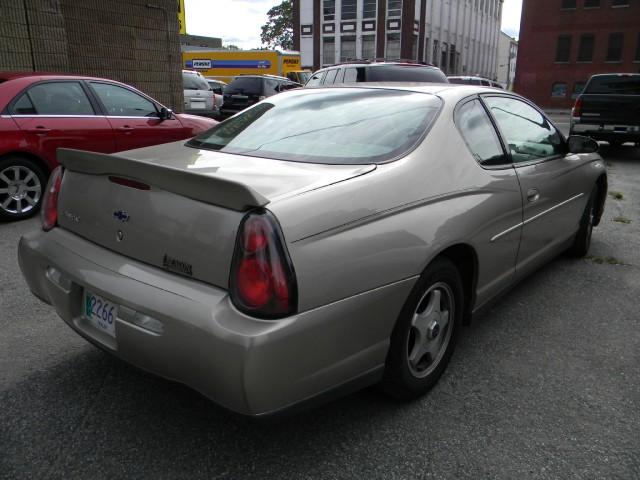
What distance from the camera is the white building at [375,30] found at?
176 feet

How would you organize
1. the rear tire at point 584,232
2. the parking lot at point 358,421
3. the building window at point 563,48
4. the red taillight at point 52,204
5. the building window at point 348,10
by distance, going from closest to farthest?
the parking lot at point 358,421
the red taillight at point 52,204
the rear tire at point 584,232
the building window at point 563,48
the building window at point 348,10

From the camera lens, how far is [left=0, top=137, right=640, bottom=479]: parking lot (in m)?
2.23

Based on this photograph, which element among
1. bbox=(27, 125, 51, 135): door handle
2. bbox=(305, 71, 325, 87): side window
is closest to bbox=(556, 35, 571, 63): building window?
bbox=(305, 71, 325, 87): side window

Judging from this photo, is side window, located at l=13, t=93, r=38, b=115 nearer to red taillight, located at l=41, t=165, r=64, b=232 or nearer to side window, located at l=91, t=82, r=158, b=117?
side window, located at l=91, t=82, r=158, b=117

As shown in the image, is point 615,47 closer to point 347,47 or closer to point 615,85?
point 347,47

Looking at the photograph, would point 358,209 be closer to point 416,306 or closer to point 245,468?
point 416,306

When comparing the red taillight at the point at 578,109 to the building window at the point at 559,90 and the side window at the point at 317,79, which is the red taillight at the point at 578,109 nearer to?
the side window at the point at 317,79

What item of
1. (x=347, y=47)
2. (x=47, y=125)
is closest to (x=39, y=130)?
(x=47, y=125)

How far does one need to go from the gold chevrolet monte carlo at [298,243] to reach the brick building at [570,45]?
39.9 metres

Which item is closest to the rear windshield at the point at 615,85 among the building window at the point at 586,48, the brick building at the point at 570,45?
the brick building at the point at 570,45

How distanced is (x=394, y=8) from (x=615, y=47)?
863 inches

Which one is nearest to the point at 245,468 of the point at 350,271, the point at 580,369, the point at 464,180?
the point at 350,271

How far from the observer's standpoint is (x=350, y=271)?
2100 millimetres

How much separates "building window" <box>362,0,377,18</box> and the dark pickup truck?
1801 inches
